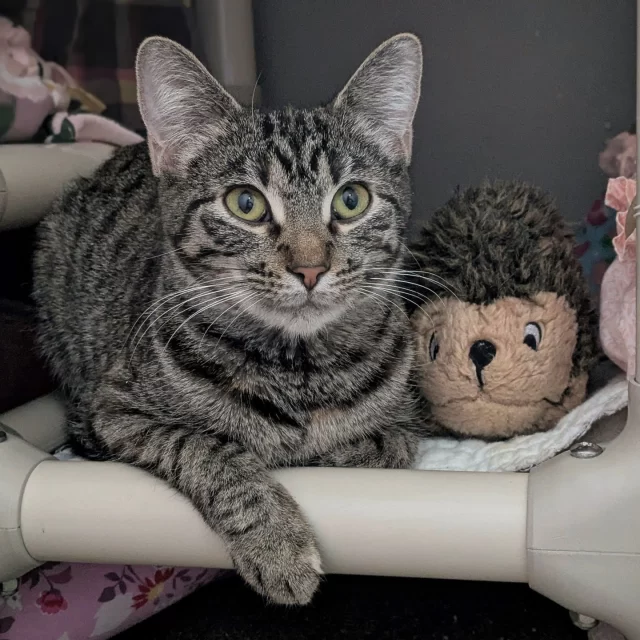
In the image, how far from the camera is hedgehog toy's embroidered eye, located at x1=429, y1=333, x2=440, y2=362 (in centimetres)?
126

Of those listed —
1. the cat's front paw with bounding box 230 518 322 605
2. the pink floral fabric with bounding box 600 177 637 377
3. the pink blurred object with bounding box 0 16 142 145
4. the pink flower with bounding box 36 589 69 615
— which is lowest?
the pink flower with bounding box 36 589 69 615

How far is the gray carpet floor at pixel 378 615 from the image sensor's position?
1.27m

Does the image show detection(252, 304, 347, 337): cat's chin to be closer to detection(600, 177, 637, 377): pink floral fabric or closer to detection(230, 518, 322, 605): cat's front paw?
detection(230, 518, 322, 605): cat's front paw

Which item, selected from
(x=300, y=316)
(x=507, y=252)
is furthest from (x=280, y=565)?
(x=507, y=252)

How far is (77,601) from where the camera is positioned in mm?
1216

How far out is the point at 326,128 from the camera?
1161 mm

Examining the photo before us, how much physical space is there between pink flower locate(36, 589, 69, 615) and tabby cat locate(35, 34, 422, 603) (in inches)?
A: 9.0

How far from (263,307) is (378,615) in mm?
602

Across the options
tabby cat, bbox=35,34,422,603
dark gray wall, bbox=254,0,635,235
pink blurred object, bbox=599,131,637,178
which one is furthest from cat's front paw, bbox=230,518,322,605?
pink blurred object, bbox=599,131,637,178

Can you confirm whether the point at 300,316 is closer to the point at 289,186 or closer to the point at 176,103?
the point at 289,186

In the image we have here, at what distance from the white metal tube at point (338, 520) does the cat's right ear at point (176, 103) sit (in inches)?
18.1

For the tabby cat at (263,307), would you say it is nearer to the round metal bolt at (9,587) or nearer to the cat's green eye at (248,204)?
the cat's green eye at (248,204)

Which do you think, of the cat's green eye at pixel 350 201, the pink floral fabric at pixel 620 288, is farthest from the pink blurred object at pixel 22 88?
the pink floral fabric at pixel 620 288

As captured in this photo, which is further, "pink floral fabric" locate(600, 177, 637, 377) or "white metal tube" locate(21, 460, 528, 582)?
"pink floral fabric" locate(600, 177, 637, 377)
